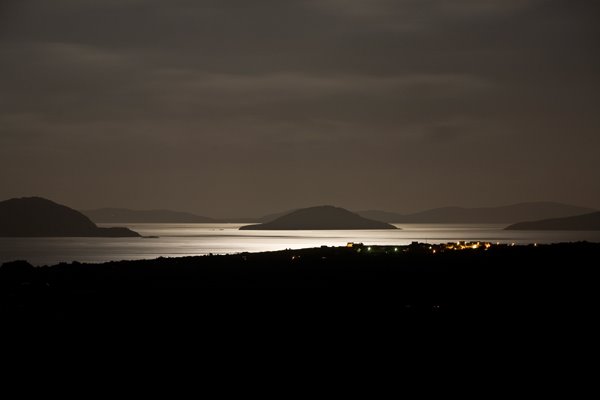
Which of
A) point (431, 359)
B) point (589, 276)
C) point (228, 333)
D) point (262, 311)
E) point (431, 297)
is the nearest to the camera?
point (431, 359)

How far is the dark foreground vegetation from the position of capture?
58.3 ft

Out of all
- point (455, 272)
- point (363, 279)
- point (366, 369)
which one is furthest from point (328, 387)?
point (455, 272)

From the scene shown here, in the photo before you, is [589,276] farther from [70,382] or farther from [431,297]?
[70,382]

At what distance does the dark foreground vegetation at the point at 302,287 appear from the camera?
17781 millimetres

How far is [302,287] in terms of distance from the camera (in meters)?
23.6

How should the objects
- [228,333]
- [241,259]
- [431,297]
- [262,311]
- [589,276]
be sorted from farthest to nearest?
[241,259], [589,276], [431,297], [262,311], [228,333]

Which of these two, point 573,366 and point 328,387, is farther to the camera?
point 573,366

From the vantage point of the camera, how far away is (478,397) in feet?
31.6

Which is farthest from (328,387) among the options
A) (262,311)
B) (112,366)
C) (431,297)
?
(431,297)

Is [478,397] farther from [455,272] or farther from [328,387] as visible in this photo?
[455,272]

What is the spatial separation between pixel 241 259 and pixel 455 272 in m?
14.4

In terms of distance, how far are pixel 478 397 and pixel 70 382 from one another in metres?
6.15

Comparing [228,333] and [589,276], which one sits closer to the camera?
[228,333]

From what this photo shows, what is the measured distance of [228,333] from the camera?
1459cm
